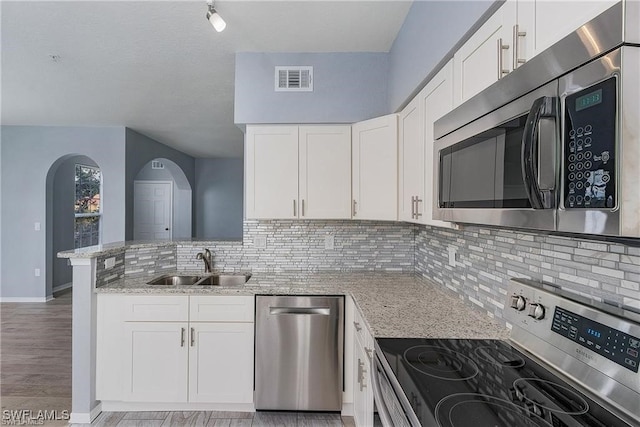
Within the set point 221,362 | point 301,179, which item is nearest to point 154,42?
point 301,179

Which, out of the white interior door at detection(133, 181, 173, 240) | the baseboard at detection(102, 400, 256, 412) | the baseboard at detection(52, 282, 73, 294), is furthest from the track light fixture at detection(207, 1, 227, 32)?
the white interior door at detection(133, 181, 173, 240)

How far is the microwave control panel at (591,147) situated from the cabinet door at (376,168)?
1.60 metres

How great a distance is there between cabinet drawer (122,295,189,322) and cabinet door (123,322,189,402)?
0.04 m

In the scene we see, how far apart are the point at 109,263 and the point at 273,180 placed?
131 centimetres

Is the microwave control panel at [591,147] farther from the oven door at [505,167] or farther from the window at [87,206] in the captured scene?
the window at [87,206]

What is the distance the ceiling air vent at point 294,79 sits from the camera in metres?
2.79

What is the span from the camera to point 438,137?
1.53 m

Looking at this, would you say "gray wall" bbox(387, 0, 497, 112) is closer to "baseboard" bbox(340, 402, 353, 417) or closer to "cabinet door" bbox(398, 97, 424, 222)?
"cabinet door" bbox(398, 97, 424, 222)

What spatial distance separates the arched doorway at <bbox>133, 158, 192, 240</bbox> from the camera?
27.4ft

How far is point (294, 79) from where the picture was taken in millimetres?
2811

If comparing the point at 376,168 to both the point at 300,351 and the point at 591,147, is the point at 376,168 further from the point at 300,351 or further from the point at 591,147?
the point at 591,147

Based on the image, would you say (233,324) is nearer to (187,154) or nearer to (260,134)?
(260,134)

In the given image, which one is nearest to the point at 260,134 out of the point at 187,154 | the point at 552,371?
the point at 552,371

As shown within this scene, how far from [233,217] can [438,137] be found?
7.65 meters
